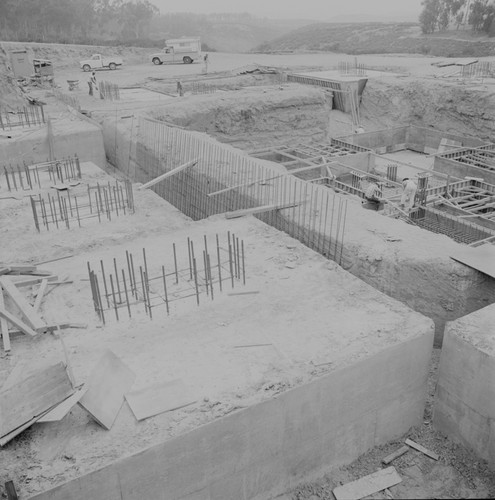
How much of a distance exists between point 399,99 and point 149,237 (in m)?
18.8

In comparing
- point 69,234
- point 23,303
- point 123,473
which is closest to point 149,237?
point 69,234

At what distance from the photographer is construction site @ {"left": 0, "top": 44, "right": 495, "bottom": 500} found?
514cm

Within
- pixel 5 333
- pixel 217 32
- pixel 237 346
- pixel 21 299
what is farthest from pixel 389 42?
pixel 217 32

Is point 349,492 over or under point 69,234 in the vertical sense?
under

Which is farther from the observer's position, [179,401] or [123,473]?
[179,401]

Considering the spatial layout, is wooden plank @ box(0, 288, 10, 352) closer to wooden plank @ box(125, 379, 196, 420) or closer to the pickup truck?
wooden plank @ box(125, 379, 196, 420)

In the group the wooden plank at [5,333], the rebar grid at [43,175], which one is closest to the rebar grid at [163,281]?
the wooden plank at [5,333]

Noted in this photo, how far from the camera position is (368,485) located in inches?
Result: 236

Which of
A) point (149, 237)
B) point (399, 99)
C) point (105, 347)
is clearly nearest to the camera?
point (105, 347)

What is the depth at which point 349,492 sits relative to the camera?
19.5ft

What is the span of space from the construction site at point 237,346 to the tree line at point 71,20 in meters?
44.2

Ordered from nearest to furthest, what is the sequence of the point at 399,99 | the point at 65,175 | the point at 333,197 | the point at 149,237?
1. the point at 149,237
2. the point at 333,197
3. the point at 65,175
4. the point at 399,99

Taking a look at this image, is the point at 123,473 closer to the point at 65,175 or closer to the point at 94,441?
the point at 94,441

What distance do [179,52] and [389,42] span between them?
36.7 metres
